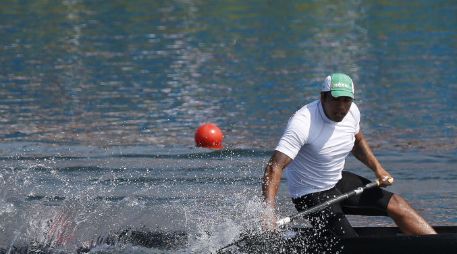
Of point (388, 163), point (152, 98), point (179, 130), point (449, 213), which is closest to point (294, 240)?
point (449, 213)

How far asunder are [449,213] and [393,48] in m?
18.3

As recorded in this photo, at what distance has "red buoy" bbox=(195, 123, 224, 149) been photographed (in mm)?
19375

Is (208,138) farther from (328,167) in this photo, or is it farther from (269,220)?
(269,220)

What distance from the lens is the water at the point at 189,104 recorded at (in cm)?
1508

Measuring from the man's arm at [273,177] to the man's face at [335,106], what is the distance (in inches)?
27.5

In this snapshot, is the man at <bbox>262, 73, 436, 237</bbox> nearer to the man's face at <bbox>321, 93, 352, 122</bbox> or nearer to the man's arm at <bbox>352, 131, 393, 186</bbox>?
the man's face at <bbox>321, 93, 352, 122</bbox>

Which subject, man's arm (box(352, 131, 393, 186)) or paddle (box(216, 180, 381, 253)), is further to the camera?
man's arm (box(352, 131, 393, 186))

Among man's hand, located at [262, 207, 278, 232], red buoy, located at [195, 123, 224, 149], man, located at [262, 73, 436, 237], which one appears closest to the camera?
man's hand, located at [262, 207, 278, 232]

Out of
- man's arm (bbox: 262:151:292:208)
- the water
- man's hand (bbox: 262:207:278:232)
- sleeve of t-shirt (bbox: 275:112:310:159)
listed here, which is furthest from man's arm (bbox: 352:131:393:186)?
man's hand (bbox: 262:207:278:232)

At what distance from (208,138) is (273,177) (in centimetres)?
835

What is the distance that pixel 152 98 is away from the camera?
26.0m

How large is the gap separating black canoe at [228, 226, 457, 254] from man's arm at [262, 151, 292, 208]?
1.44 ft

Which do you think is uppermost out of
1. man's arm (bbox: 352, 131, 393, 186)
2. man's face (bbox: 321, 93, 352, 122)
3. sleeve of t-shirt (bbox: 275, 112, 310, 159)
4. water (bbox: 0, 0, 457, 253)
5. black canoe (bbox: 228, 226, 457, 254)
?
man's face (bbox: 321, 93, 352, 122)

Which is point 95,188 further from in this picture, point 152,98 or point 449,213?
point 152,98
